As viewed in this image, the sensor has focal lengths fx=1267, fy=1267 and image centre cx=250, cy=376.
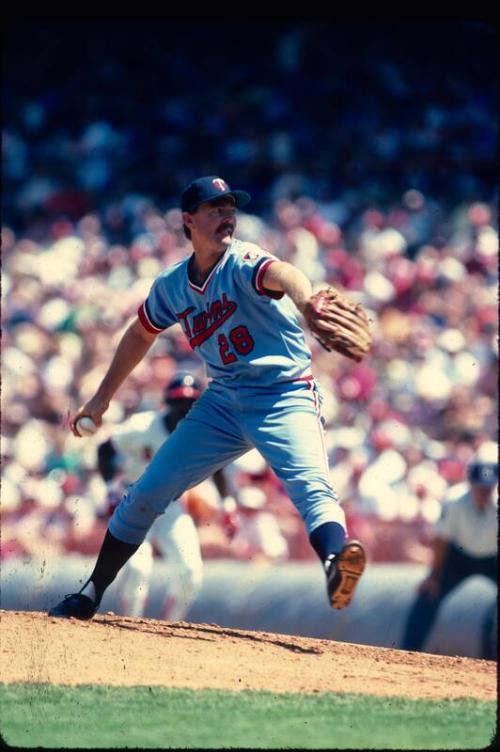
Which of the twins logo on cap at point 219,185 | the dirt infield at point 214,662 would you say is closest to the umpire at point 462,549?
the dirt infield at point 214,662

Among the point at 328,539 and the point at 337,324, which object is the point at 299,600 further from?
the point at 337,324

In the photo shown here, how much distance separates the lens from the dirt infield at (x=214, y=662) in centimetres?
402

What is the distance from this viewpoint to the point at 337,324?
3.59 meters

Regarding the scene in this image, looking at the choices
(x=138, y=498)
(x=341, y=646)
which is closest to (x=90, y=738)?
(x=138, y=498)

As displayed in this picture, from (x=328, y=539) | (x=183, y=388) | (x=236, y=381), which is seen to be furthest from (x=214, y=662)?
(x=183, y=388)

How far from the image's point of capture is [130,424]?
6359mm

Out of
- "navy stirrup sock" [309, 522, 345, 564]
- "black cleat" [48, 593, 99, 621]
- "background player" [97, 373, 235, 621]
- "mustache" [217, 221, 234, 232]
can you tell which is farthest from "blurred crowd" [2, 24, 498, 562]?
"navy stirrup sock" [309, 522, 345, 564]

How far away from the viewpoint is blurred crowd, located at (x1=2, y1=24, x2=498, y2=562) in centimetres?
862

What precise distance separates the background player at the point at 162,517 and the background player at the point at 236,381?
62.4 inches

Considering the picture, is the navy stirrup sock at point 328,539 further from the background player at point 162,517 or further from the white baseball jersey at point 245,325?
the background player at point 162,517

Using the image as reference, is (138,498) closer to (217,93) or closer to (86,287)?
(86,287)

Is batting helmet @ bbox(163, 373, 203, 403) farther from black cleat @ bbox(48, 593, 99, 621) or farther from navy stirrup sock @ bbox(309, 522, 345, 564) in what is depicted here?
navy stirrup sock @ bbox(309, 522, 345, 564)

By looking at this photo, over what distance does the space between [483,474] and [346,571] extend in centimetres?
219

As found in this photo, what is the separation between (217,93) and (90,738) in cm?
1330
